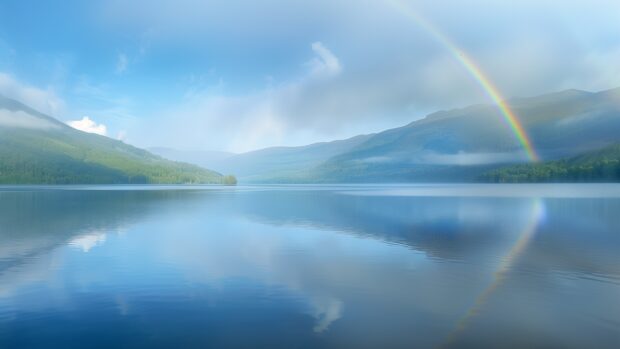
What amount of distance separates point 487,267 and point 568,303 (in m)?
7.10

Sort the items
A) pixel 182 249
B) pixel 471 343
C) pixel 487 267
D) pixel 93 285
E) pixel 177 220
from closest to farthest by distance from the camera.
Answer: pixel 471 343 < pixel 93 285 < pixel 487 267 < pixel 182 249 < pixel 177 220

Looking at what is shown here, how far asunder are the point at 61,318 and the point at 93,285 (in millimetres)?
5254

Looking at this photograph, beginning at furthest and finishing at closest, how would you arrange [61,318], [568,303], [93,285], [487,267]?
[487,267], [93,285], [568,303], [61,318]

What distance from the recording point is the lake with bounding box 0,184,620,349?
45.2 ft

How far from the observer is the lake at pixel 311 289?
13.8 meters

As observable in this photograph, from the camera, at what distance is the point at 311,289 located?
770 inches

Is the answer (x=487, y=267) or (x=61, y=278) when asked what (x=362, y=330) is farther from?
(x=61, y=278)

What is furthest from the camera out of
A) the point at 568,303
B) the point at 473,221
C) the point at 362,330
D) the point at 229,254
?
the point at 473,221

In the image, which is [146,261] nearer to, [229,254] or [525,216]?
[229,254]

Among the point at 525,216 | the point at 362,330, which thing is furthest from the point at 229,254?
the point at 525,216

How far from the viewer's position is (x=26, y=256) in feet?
87.9

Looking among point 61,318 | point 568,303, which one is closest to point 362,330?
point 568,303

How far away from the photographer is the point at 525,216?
54562 mm

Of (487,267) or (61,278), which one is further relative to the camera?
(487,267)
